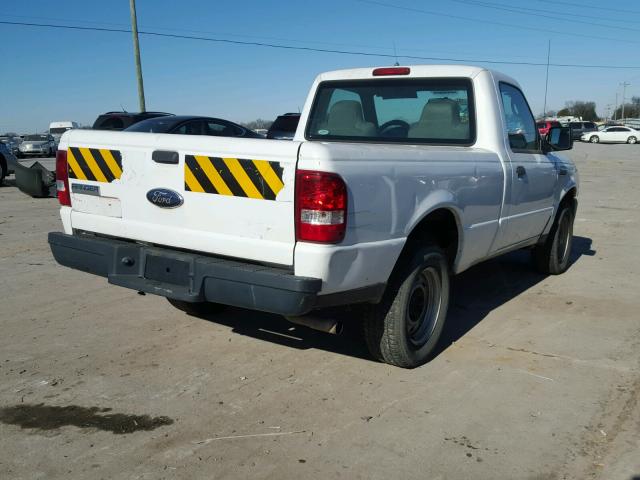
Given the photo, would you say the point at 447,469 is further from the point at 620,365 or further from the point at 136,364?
the point at 136,364

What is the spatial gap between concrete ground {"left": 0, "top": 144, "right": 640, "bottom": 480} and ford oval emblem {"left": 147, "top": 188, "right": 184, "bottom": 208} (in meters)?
1.09

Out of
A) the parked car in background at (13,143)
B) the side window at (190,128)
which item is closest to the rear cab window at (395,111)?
the side window at (190,128)

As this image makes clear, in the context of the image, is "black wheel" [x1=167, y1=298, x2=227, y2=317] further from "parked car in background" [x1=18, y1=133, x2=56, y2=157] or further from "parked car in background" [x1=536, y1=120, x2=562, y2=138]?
"parked car in background" [x1=18, y1=133, x2=56, y2=157]

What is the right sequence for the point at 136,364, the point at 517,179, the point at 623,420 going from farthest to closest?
1. the point at 517,179
2. the point at 136,364
3. the point at 623,420

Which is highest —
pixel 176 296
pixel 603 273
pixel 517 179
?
pixel 517 179

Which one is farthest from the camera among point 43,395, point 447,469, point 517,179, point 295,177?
point 517,179

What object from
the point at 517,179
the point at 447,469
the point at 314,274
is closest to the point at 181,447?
the point at 314,274

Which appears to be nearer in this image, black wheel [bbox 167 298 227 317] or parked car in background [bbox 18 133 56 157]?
black wheel [bbox 167 298 227 317]

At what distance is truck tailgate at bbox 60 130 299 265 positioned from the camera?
307cm

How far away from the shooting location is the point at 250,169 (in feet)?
10.2

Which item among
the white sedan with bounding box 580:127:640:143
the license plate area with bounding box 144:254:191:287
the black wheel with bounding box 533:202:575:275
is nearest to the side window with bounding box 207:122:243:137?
the black wheel with bounding box 533:202:575:275

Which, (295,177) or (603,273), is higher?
(295,177)

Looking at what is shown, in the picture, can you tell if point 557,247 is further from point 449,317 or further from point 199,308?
point 199,308

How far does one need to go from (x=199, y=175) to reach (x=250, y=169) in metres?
0.35
